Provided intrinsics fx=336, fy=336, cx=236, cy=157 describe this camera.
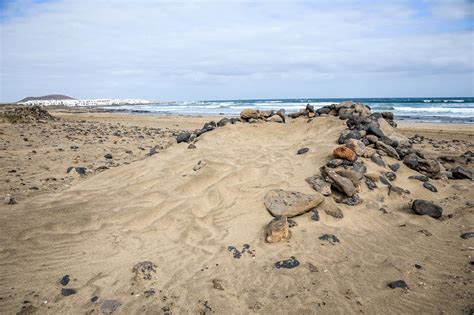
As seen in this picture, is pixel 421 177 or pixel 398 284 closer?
pixel 398 284

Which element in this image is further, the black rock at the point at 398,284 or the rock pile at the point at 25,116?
the rock pile at the point at 25,116

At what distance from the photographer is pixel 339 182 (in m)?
5.16

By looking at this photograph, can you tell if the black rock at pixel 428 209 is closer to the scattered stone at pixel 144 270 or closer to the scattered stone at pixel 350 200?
the scattered stone at pixel 350 200

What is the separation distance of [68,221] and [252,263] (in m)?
2.69

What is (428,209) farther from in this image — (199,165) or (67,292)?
(67,292)

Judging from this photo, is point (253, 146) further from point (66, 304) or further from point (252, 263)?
point (66, 304)

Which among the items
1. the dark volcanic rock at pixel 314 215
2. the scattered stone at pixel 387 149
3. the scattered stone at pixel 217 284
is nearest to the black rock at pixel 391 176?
the scattered stone at pixel 387 149

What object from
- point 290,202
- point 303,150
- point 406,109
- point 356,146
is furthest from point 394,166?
point 406,109

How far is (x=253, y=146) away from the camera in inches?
311

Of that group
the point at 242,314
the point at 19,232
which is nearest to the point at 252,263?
the point at 242,314

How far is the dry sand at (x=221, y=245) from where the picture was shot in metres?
3.13

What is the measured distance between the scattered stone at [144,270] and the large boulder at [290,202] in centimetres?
181

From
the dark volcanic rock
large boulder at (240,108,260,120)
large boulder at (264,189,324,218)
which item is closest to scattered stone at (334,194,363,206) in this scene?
large boulder at (264,189,324,218)

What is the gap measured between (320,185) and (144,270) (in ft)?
9.48
